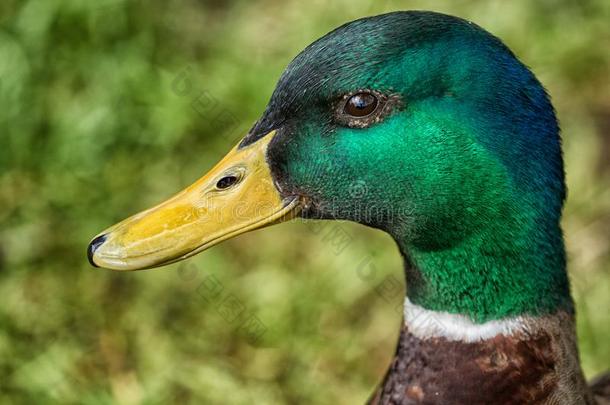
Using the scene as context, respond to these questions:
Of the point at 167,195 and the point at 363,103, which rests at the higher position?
the point at 363,103

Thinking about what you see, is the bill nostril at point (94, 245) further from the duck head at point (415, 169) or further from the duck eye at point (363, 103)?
the duck eye at point (363, 103)

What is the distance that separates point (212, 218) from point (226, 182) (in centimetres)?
7

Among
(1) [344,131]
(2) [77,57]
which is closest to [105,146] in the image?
(2) [77,57]

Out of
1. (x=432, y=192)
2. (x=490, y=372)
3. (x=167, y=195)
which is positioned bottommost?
(x=167, y=195)

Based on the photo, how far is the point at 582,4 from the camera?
13.4 feet

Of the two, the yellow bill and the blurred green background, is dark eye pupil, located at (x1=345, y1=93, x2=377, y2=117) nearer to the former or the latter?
the yellow bill

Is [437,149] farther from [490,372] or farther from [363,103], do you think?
[490,372]

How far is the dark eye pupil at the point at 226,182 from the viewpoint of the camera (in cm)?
186

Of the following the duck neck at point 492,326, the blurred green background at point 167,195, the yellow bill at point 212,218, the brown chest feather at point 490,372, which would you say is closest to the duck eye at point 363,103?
the yellow bill at point 212,218

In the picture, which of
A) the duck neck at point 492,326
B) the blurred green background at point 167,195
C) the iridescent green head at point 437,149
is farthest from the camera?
the blurred green background at point 167,195

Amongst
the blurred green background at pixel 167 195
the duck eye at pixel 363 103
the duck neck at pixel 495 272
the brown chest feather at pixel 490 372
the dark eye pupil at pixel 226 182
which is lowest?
the blurred green background at pixel 167 195

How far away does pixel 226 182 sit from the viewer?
186cm

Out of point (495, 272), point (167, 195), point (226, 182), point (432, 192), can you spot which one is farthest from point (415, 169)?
point (167, 195)

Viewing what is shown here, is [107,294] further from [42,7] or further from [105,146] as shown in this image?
[42,7]
